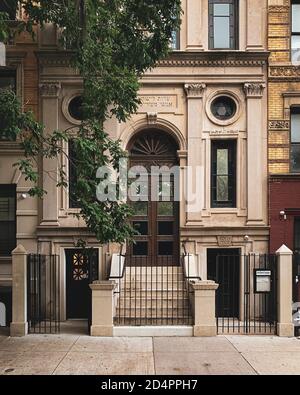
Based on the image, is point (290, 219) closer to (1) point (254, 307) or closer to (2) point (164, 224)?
(1) point (254, 307)

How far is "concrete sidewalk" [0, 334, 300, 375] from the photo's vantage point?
867 centimetres

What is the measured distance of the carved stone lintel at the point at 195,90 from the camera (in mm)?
13789

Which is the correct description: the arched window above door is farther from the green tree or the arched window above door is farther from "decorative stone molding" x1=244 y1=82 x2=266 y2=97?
the green tree

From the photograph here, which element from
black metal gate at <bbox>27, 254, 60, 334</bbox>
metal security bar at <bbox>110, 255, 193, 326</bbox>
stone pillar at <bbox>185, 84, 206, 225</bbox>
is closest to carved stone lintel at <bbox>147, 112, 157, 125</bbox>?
stone pillar at <bbox>185, 84, 206, 225</bbox>

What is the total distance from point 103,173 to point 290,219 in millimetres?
5879

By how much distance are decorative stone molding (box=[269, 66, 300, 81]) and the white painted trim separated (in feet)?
24.3

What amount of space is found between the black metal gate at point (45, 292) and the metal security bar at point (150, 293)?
71.7 inches

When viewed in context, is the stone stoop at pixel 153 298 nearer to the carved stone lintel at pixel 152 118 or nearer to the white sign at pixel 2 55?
the carved stone lintel at pixel 152 118

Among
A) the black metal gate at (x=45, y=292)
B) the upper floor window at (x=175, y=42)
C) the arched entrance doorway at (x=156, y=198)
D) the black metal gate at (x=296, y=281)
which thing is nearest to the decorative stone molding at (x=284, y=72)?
the upper floor window at (x=175, y=42)

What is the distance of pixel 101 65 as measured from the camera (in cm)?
1096

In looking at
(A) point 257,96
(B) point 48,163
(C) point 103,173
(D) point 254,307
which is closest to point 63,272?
(B) point 48,163

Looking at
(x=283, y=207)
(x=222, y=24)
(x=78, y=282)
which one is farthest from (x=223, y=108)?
(x=78, y=282)

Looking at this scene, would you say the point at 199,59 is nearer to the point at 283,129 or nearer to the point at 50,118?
the point at 283,129

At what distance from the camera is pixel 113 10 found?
11.1 metres
